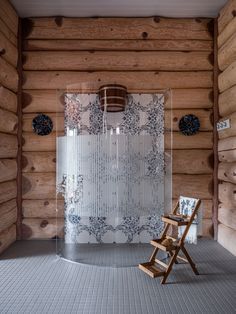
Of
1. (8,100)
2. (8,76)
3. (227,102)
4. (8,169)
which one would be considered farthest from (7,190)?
(227,102)

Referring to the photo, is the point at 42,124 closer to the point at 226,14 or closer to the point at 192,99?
the point at 192,99

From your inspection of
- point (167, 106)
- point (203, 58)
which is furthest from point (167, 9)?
point (167, 106)

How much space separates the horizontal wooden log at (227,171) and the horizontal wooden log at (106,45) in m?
1.82

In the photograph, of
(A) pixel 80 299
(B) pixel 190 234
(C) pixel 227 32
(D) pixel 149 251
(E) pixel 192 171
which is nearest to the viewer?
(A) pixel 80 299

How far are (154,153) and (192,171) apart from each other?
1.16 m

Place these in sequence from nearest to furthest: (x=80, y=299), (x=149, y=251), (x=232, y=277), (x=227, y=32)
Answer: (x=80, y=299) → (x=232, y=277) → (x=149, y=251) → (x=227, y=32)

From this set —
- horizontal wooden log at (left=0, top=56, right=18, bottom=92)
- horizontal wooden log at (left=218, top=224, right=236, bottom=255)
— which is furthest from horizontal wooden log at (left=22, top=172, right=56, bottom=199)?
horizontal wooden log at (left=218, top=224, right=236, bottom=255)

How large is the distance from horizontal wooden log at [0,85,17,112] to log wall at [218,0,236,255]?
2981mm

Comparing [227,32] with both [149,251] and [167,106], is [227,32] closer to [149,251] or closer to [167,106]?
[167,106]

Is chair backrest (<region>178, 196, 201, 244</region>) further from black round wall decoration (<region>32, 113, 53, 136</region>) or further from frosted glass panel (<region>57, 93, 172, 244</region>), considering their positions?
black round wall decoration (<region>32, 113, 53, 136</region>)

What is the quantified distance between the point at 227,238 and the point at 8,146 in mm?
3221

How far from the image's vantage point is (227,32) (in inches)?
167

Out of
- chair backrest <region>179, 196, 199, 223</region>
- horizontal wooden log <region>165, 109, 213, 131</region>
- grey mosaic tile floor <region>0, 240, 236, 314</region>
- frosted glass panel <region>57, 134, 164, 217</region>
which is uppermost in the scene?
horizontal wooden log <region>165, 109, 213, 131</region>

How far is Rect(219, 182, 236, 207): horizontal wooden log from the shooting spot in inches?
158
